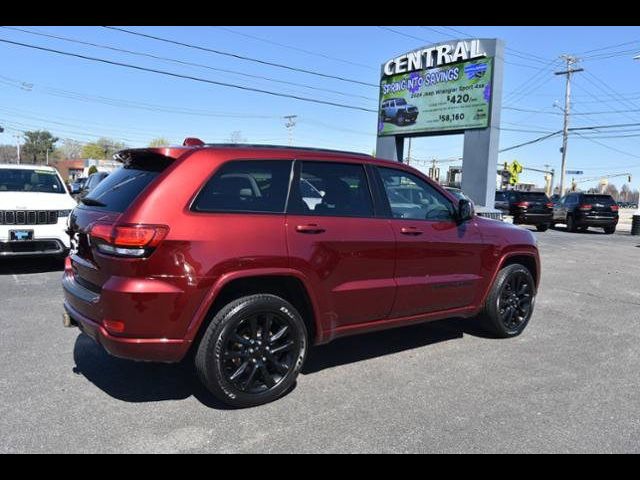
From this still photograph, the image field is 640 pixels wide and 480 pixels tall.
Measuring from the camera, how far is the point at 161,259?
3270 mm

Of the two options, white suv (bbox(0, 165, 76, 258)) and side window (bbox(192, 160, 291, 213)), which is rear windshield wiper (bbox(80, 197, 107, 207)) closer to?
side window (bbox(192, 160, 291, 213))

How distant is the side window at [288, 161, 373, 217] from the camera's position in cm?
392

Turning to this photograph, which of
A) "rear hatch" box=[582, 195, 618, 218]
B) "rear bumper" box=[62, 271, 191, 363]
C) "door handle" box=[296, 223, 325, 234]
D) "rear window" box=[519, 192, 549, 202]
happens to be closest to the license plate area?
"rear bumper" box=[62, 271, 191, 363]

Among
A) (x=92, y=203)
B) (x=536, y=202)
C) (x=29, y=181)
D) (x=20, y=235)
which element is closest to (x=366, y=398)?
(x=92, y=203)

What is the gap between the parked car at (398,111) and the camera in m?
21.6

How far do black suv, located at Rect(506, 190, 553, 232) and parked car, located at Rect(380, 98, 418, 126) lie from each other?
17.8 ft

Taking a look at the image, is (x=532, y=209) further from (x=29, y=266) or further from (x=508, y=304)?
(x=29, y=266)

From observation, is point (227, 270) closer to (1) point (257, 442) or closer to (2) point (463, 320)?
(1) point (257, 442)

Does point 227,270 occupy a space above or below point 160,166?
below

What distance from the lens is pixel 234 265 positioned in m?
3.47

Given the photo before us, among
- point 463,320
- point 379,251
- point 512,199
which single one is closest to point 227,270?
point 379,251

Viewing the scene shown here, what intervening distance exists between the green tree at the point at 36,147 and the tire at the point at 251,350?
124 meters
